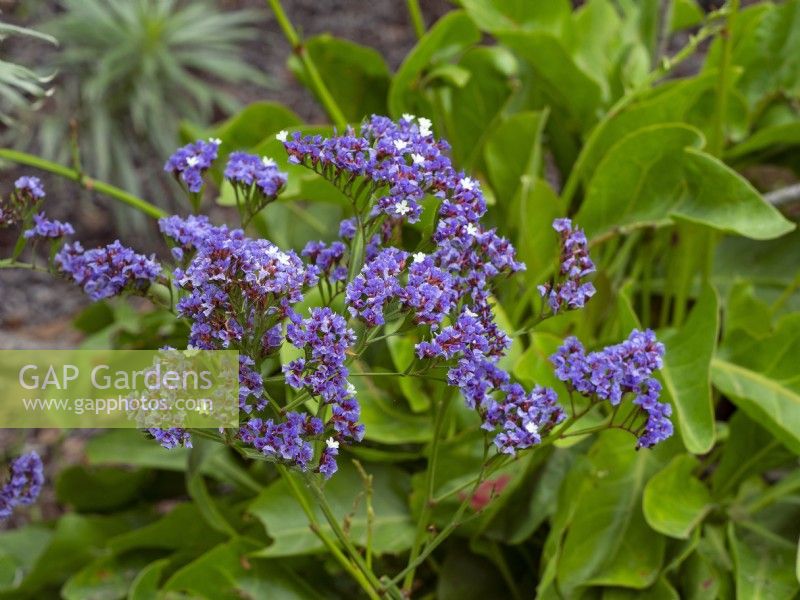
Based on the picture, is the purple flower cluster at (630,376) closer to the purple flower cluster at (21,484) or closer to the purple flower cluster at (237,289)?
the purple flower cluster at (237,289)

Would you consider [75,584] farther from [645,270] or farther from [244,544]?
[645,270]

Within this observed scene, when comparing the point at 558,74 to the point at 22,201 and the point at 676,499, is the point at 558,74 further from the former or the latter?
the point at 22,201

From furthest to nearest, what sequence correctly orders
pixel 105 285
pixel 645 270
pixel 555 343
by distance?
pixel 645 270 → pixel 555 343 → pixel 105 285

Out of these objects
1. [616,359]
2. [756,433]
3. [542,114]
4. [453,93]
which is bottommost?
[756,433]

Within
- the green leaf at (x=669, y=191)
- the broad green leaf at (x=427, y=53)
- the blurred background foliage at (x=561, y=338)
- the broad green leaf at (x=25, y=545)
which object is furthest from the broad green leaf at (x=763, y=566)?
the broad green leaf at (x=25, y=545)

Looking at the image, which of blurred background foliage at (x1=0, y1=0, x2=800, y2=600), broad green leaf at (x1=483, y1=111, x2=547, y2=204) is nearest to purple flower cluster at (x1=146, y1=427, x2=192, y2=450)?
blurred background foliage at (x1=0, y1=0, x2=800, y2=600)

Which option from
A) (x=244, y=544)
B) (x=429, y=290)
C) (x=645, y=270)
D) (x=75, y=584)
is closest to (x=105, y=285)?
(x=429, y=290)
